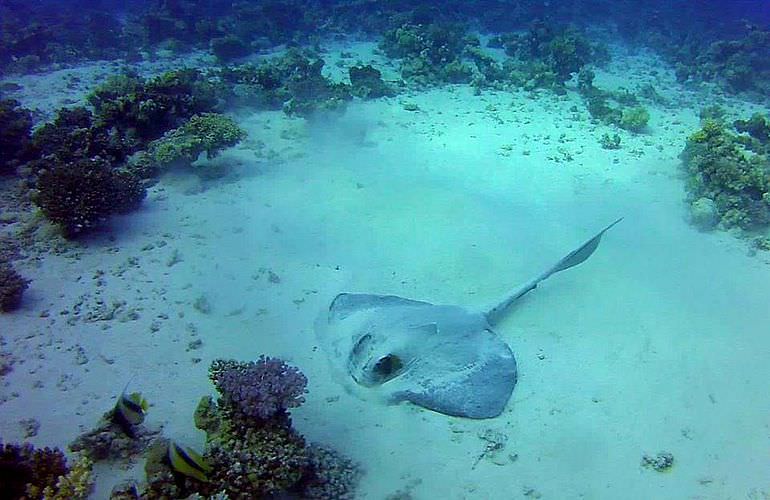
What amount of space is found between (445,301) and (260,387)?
3.16 metres

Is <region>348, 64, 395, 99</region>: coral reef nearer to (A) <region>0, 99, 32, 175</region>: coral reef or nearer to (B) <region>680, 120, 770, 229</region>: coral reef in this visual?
(A) <region>0, 99, 32, 175</region>: coral reef

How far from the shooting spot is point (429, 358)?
17.8 ft

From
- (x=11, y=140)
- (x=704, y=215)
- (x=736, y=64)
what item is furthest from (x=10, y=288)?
(x=736, y=64)

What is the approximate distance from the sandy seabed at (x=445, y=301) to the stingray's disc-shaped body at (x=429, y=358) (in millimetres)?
210

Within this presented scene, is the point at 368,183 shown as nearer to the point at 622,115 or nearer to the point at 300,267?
the point at 300,267

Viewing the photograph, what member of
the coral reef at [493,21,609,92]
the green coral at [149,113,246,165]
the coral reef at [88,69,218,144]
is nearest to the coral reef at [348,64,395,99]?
the coral reef at [88,69,218,144]

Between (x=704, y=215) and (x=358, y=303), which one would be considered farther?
(x=704, y=215)

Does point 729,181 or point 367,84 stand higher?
point 729,181

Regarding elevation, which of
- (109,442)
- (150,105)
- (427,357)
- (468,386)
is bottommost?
(109,442)

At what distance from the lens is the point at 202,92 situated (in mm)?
11648

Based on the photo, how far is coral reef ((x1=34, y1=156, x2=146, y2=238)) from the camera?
745 cm

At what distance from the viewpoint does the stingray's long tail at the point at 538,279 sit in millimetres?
6387

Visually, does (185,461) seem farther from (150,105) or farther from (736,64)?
(736,64)

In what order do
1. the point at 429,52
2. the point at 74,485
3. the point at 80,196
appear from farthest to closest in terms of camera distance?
1. the point at 429,52
2. the point at 80,196
3. the point at 74,485
